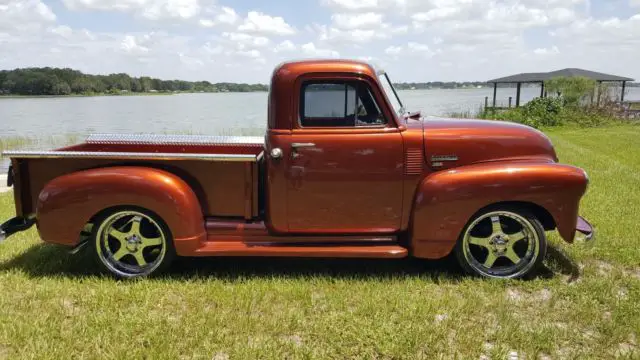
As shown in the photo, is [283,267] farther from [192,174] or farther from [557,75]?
[557,75]

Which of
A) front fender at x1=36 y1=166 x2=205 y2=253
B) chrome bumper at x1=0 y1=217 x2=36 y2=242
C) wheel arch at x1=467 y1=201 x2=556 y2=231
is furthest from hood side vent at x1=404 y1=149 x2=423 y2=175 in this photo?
chrome bumper at x1=0 y1=217 x2=36 y2=242

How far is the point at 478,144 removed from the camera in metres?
3.88

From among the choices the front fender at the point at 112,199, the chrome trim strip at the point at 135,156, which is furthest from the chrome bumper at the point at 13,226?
the chrome trim strip at the point at 135,156

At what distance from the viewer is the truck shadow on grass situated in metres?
4.07

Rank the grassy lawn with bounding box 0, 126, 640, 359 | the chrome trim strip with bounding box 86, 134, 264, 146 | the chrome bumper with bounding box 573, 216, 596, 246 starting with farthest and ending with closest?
the chrome trim strip with bounding box 86, 134, 264, 146, the chrome bumper with bounding box 573, 216, 596, 246, the grassy lawn with bounding box 0, 126, 640, 359

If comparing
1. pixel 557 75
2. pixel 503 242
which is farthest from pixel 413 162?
pixel 557 75

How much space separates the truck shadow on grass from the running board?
0.24 m

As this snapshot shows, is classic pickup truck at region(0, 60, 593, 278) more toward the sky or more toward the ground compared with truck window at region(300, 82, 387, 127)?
more toward the ground

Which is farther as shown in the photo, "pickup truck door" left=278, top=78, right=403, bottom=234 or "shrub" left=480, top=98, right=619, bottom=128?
"shrub" left=480, top=98, right=619, bottom=128

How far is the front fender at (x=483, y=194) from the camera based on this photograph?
3691mm

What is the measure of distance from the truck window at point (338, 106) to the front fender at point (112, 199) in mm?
1191

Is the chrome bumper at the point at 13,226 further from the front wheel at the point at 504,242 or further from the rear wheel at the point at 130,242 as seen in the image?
the front wheel at the point at 504,242

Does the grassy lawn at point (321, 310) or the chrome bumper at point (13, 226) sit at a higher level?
the chrome bumper at point (13, 226)

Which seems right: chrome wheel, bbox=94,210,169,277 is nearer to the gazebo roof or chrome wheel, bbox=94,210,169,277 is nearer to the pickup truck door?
the pickup truck door
